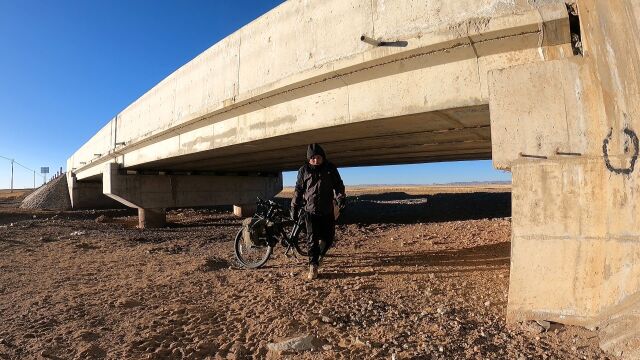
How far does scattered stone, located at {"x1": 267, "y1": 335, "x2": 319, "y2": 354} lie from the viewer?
2.68 metres

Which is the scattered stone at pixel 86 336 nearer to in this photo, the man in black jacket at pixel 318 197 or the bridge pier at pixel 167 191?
the man in black jacket at pixel 318 197

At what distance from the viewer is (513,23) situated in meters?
3.31

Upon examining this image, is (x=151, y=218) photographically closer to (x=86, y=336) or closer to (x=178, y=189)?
Result: (x=178, y=189)

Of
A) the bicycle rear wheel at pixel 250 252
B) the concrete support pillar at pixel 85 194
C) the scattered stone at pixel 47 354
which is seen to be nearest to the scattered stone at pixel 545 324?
the bicycle rear wheel at pixel 250 252

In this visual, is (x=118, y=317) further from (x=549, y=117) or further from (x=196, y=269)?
(x=549, y=117)

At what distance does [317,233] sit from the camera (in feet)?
15.9

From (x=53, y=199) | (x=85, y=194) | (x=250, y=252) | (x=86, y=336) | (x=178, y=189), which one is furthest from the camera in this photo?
(x=53, y=199)

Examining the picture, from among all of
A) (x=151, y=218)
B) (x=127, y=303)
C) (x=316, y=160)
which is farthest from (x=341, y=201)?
(x=151, y=218)

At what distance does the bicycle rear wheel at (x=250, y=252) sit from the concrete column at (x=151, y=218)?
8940mm

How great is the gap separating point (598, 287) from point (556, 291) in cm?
28

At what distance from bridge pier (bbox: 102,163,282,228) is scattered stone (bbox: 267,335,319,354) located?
39.2 feet

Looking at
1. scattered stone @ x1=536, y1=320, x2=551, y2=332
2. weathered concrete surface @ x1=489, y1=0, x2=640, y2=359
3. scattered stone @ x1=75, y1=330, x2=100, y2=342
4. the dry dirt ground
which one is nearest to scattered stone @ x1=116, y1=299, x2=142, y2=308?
the dry dirt ground

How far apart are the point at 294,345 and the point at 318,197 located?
2331 mm

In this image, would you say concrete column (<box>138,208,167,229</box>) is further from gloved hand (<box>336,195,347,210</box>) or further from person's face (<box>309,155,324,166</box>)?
gloved hand (<box>336,195,347,210</box>)
